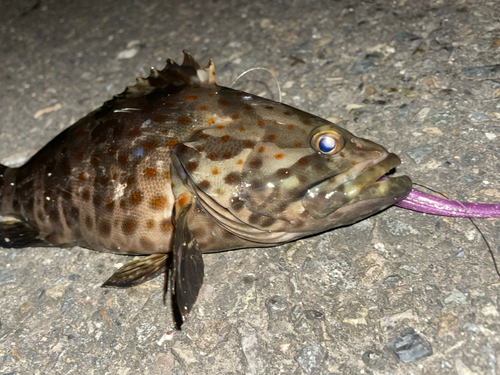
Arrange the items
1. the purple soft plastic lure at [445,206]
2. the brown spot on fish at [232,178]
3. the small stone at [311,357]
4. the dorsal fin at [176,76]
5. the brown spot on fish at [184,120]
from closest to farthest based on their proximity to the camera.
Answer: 1. the small stone at [311,357]
2. the brown spot on fish at [232,178]
3. the purple soft plastic lure at [445,206]
4. the brown spot on fish at [184,120]
5. the dorsal fin at [176,76]

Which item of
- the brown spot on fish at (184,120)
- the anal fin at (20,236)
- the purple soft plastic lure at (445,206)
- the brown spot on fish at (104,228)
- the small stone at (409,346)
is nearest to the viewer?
the small stone at (409,346)

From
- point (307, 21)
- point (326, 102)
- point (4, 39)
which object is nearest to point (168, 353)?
point (326, 102)

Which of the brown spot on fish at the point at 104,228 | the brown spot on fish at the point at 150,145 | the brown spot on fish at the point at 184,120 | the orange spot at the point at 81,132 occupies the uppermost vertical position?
the brown spot on fish at the point at 184,120

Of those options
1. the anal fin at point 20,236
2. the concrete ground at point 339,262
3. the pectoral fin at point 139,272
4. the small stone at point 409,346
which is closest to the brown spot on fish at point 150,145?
the pectoral fin at point 139,272

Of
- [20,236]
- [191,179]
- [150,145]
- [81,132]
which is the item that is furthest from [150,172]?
[20,236]

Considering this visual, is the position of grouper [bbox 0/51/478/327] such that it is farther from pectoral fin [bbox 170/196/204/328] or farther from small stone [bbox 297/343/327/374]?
small stone [bbox 297/343/327/374]

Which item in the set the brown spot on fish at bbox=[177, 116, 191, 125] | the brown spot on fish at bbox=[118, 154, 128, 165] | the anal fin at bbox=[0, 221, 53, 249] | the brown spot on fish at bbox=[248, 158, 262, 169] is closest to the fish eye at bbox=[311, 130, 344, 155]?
the brown spot on fish at bbox=[248, 158, 262, 169]

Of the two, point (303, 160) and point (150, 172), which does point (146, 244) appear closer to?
point (150, 172)

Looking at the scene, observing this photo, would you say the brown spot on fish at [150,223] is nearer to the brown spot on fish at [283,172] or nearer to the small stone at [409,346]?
the brown spot on fish at [283,172]

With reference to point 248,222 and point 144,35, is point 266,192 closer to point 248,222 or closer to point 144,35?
point 248,222
